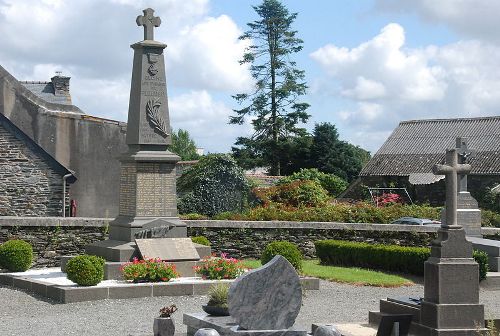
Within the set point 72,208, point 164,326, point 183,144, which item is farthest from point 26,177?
point 183,144

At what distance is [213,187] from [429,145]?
62.4 feet

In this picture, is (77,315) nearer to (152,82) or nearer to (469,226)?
(152,82)

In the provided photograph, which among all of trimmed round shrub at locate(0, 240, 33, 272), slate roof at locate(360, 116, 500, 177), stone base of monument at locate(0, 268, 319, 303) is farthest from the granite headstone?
slate roof at locate(360, 116, 500, 177)

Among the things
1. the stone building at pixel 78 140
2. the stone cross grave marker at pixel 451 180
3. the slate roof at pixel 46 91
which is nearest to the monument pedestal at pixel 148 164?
the stone cross grave marker at pixel 451 180

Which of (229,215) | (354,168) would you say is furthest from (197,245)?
(354,168)

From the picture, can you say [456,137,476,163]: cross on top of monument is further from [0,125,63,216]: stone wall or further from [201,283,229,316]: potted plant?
[201,283,229,316]: potted plant

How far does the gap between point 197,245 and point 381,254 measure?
473 centimetres

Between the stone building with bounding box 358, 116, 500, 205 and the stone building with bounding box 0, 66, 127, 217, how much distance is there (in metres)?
16.9

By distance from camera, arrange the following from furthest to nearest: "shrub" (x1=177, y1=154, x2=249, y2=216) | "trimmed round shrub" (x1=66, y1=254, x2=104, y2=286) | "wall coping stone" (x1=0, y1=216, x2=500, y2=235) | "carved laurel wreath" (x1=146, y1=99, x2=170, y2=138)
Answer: "shrub" (x1=177, y1=154, x2=249, y2=216) < "wall coping stone" (x1=0, y1=216, x2=500, y2=235) < "carved laurel wreath" (x1=146, y1=99, x2=170, y2=138) < "trimmed round shrub" (x1=66, y1=254, x2=104, y2=286)

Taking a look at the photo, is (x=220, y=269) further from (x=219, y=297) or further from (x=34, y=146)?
(x=34, y=146)

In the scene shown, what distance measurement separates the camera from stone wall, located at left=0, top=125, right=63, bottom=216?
2864cm

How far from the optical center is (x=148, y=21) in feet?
63.1

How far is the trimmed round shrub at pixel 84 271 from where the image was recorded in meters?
16.1

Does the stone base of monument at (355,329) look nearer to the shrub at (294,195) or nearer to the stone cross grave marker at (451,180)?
the stone cross grave marker at (451,180)
